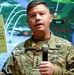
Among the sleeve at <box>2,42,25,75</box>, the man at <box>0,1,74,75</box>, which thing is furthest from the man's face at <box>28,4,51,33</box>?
the sleeve at <box>2,42,25,75</box>

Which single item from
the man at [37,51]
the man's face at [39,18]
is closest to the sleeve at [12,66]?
the man at [37,51]

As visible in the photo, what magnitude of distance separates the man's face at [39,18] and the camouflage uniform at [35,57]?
0.10 meters

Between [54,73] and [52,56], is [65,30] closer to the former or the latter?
[52,56]

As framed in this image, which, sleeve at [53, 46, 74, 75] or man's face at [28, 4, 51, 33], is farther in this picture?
man's face at [28, 4, 51, 33]

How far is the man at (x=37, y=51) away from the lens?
1.29m

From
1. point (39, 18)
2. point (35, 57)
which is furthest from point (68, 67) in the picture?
point (39, 18)

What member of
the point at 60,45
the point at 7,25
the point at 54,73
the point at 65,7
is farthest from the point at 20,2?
the point at 54,73

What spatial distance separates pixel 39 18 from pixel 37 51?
0.20 m

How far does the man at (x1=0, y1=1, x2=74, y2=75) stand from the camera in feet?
4.25

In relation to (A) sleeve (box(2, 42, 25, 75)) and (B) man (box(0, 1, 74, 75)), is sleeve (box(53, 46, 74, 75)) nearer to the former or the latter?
(B) man (box(0, 1, 74, 75))

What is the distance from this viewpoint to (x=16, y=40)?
1646 mm

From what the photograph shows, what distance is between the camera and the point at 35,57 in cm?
133

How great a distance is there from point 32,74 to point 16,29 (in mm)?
479

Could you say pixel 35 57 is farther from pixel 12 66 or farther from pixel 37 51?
pixel 12 66
